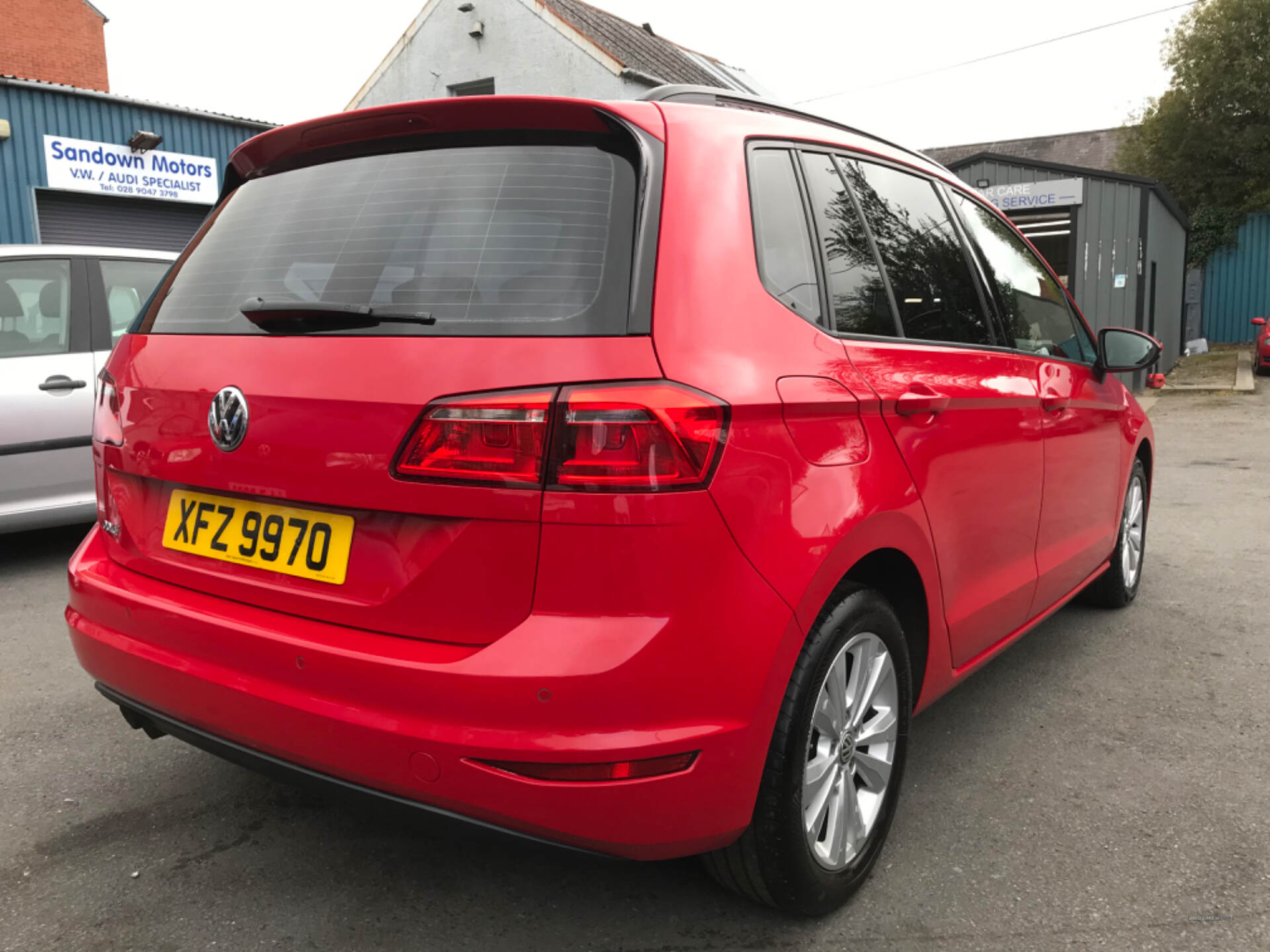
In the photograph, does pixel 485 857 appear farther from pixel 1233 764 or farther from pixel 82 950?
pixel 1233 764

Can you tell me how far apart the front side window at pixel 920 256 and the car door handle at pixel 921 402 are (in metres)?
0.18

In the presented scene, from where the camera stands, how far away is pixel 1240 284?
28.8 metres

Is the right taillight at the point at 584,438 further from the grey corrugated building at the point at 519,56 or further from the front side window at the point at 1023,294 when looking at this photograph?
the grey corrugated building at the point at 519,56

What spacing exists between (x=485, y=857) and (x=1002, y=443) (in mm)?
1698

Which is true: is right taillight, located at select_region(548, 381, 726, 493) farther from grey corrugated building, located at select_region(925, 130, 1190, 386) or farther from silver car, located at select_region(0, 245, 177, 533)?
grey corrugated building, located at select_region(925, 130, 1190, 386)

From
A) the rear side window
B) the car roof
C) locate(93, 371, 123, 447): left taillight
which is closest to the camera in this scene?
the rear side window

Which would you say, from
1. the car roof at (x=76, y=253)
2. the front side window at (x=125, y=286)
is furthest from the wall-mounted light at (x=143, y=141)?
the front side window at (x=125, y=286)

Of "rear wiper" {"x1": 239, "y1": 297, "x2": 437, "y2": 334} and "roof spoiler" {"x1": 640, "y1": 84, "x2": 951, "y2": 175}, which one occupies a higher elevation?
"roof spoiler" {"x1": 640, "y1": 84, "x2": 951, "y2": 175}

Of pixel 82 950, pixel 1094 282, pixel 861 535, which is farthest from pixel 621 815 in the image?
pixel 1094 282

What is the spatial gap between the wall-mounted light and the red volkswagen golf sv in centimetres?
1464

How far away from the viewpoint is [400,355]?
6.28ft

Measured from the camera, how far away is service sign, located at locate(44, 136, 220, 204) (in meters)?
14.8

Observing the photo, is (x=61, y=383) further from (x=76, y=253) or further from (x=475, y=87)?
(x=475, y=87)

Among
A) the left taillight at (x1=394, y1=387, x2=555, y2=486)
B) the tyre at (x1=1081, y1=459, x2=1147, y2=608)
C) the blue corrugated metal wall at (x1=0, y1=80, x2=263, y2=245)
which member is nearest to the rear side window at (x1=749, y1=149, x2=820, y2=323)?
the left taillight at (x1=394, y1=387, x2=555, y2=486)
